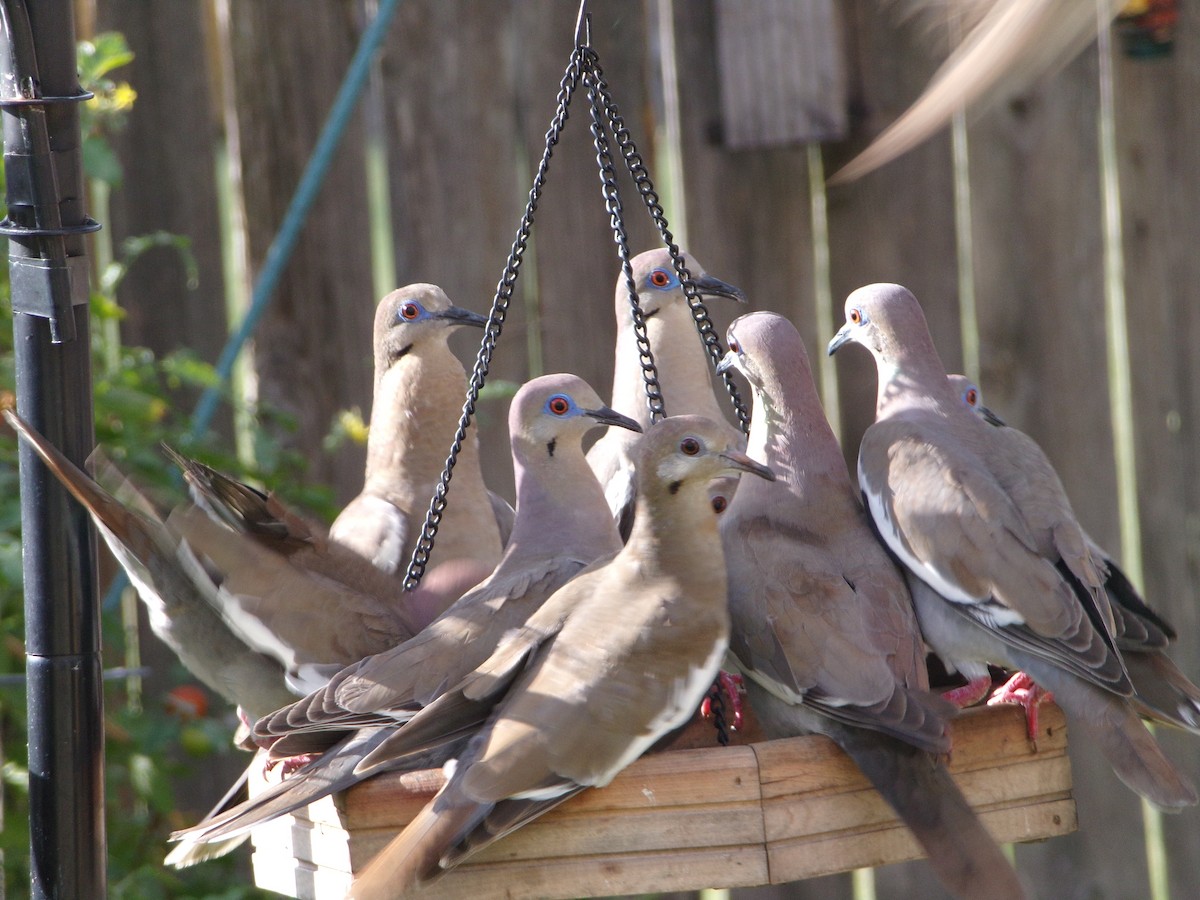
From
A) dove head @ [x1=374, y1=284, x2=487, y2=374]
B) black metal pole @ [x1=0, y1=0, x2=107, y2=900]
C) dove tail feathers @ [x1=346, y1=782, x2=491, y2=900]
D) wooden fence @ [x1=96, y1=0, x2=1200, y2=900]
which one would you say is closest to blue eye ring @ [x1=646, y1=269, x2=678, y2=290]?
dove head @ [x1=374, y1=284, x2=487, y2=374]

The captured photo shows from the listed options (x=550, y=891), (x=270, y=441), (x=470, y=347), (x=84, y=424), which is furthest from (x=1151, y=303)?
(x=84, y=424)

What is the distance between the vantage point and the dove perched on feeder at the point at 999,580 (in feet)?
6.40

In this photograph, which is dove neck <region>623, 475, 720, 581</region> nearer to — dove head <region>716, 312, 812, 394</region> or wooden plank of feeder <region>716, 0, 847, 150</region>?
dove head <region>716, 312, 812, 394</region>

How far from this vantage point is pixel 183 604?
2158 millimetres

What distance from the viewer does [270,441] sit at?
9.73 ft

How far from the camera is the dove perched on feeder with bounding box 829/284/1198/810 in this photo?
6.40 ft

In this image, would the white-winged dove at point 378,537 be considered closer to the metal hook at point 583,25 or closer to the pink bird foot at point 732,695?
the pink bird foot at point 732,695

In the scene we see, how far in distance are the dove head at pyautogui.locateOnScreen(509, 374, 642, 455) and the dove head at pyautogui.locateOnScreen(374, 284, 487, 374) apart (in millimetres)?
432

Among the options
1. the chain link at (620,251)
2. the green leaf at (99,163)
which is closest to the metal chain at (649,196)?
the chain link at (620,251)

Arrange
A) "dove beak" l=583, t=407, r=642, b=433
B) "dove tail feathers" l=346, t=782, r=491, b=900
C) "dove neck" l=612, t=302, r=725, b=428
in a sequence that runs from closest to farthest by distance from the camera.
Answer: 1. "dove tail feathers" l=346, t=782, r=491, b=900
2. "dove beak" l=583, t=407, r=642, b=433
3. "dove neck" l=612, t=302, r=725, b=428

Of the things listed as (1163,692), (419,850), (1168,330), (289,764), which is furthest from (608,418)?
(1168,330)

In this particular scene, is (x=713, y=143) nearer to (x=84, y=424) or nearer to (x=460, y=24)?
(x=460, y=24)

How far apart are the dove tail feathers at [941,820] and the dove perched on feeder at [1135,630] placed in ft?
1.47

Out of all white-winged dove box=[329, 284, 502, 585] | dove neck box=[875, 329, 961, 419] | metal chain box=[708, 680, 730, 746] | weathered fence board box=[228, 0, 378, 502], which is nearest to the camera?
metal chain box=[708, 680, 730, 746]
